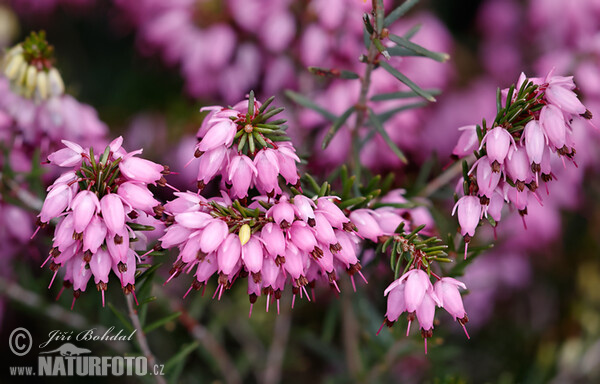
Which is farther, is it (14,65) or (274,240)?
(14,65)

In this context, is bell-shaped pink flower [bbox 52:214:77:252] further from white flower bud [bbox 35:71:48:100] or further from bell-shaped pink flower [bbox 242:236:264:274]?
white flower bud [bbox 35:71:48:100]

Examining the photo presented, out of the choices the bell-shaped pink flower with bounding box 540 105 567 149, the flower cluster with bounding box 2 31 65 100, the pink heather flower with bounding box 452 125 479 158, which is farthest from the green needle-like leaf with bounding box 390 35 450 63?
the flower cluster with bounding box 2 31 65 100

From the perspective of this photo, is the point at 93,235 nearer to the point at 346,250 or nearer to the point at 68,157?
the point at 68,157

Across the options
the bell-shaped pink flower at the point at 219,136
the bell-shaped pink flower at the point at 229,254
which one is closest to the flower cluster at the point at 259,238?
the bell-shaped pink flower at the point at 229,254

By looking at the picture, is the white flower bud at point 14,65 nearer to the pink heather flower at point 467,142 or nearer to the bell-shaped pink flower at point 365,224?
the bell-shaped pink flower at point 365,224

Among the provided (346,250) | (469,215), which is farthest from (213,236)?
(469,215)
